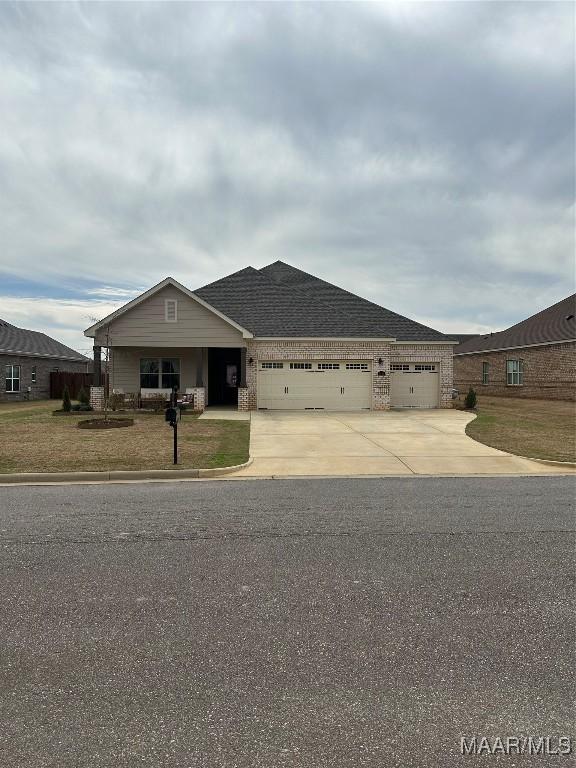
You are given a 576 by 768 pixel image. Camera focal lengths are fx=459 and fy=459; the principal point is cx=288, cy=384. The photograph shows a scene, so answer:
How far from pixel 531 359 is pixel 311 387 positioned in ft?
57.2

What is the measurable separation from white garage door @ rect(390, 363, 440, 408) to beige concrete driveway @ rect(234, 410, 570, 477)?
5930mm

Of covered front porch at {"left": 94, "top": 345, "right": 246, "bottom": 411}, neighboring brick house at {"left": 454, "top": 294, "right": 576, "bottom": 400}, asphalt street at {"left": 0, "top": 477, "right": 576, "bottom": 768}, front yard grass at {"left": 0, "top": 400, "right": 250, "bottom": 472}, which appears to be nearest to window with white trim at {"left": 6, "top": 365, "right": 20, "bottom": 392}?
covered front porch at {"left": 94, "top": 345, "right": 246, "bottom": 411}

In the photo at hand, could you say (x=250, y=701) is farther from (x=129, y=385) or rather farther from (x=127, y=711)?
(x=129, y=385)

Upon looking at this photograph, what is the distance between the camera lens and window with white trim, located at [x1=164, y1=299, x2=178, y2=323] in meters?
21.1

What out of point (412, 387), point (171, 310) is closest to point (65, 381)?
point (171, 310)

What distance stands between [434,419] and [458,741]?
16826 millimetres

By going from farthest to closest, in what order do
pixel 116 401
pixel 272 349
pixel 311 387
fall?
pixel 311 387, pixel 272 349, pixel 116 401

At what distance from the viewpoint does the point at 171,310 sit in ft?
69.4

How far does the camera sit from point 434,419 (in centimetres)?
1844

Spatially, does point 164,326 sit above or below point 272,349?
above

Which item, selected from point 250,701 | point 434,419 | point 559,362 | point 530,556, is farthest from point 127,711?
point 559,362

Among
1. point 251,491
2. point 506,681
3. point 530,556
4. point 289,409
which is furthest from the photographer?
point 289,409

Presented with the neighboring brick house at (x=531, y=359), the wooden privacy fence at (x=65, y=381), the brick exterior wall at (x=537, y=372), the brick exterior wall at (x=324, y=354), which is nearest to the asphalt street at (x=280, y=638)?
the brick exterior wall at (x=324, y=354)

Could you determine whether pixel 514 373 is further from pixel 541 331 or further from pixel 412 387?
pixel 412 387
